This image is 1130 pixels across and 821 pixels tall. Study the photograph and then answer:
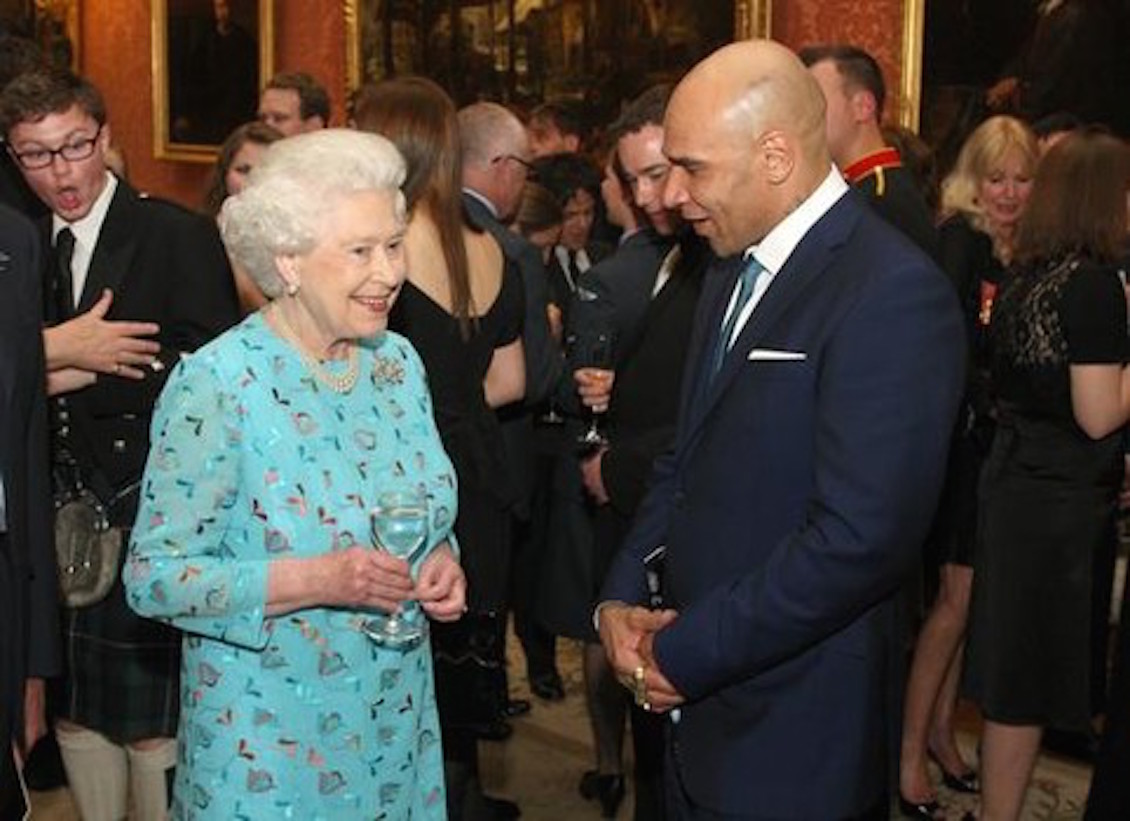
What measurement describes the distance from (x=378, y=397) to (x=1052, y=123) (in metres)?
4.57

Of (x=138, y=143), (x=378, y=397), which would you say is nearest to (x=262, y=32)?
(x=138, y=143)

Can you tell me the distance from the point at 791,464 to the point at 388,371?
2.59 feet

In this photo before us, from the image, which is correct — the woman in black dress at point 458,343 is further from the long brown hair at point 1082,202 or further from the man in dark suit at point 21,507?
the long brown hair at point 1082,202

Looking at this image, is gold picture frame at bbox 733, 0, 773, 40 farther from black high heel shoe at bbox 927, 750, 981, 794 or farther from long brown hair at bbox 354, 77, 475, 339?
long brown hair at bbox 354, 77, 475, 339

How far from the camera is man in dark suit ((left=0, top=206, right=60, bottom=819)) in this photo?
284 cm

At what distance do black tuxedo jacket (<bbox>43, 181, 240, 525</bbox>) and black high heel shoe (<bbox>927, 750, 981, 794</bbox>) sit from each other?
2.78 m

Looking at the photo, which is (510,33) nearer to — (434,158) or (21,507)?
(434,158)

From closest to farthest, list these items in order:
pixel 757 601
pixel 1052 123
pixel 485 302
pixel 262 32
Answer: pixel 757 601
pixel 485 302
pixel 1052 123
pixel 262 32

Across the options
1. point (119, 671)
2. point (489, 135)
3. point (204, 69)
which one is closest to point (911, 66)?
point (489, 135)

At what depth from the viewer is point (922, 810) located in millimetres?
4777

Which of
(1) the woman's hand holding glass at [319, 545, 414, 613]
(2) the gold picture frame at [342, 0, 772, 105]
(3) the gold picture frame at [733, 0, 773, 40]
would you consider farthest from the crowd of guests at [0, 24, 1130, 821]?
(2) the gold picture frame at [342, 0, 772, 105]

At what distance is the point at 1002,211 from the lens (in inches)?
227

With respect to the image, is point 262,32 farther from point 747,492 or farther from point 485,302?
point 747,492

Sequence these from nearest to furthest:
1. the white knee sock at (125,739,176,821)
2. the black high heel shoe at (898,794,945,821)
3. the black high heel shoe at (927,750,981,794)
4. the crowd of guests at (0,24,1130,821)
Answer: the crowd of guests at (0,24,1130,821)
the white knee sock at (125,739,176,821)
the black high heel shoe at (898,794,945,821)
the black high heel shoe at (927,750,981,794)
